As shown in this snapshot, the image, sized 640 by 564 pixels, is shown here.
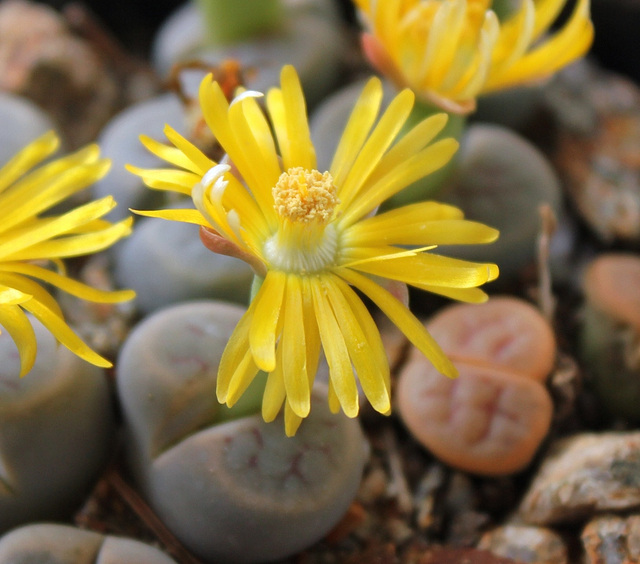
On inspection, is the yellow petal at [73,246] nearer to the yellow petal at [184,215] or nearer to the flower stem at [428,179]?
the yellow petal at [184,215]

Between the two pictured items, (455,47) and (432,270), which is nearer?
(432,270)

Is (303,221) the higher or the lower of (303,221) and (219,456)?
the higher

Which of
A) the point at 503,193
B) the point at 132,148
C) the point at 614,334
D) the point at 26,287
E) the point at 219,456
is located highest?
the point at 26,287

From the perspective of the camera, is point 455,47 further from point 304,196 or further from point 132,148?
point 132,148

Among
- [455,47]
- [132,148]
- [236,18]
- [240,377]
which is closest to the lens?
[240,377]

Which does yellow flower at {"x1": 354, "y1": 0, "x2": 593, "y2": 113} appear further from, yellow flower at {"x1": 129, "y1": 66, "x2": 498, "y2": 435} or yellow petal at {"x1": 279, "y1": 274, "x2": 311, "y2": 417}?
yellow petal at {"x1": 279, "y1": 274, "x2": 311, "y2": 417}

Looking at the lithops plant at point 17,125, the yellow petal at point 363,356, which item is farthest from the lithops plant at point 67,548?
the lithops plant at point 17,125

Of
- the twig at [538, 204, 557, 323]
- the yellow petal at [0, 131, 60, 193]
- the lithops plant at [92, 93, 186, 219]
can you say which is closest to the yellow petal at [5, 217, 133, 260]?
→ the yellow petal at [0, 131, 60, 193]

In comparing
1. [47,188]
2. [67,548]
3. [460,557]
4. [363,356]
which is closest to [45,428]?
[67,548]

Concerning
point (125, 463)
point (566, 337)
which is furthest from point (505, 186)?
point (125, 463)
